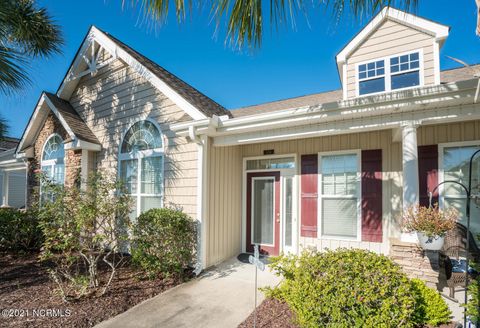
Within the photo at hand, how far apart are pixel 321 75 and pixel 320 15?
7908 mm

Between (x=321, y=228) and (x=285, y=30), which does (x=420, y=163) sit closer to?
(x=321, y=228)

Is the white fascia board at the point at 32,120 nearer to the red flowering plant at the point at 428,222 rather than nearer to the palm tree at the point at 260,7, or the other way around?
the palm tree at the point at 260,7

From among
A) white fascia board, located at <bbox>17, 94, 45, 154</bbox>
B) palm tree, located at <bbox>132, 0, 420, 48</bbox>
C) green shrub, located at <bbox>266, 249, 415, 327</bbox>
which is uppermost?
white fascia board, located at <bbox>17, 94, 45, 154</bbox>

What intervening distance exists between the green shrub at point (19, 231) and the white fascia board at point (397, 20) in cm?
1025

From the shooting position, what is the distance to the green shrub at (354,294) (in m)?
3.07

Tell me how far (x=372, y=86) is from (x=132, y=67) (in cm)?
673

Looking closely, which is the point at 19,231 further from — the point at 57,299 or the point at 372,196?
the point at 372,196

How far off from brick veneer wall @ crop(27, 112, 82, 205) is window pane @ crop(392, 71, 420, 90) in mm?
9218

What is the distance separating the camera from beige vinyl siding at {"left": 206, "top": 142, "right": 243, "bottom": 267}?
6.37 metres

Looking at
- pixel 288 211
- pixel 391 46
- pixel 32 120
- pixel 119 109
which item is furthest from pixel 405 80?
pixel 32 120

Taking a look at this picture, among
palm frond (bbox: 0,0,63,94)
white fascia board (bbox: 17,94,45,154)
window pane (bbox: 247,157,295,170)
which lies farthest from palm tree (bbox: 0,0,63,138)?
window pane (bbox: 247,157,295,170)

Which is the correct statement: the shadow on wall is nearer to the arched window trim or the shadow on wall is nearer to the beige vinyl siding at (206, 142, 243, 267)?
the arched window trim

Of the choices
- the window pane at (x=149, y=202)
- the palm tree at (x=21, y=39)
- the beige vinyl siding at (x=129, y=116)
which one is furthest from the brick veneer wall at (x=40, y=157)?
the window pane at (x=149, y=202)

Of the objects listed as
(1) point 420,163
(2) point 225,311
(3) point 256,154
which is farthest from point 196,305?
(1) point 420,163
